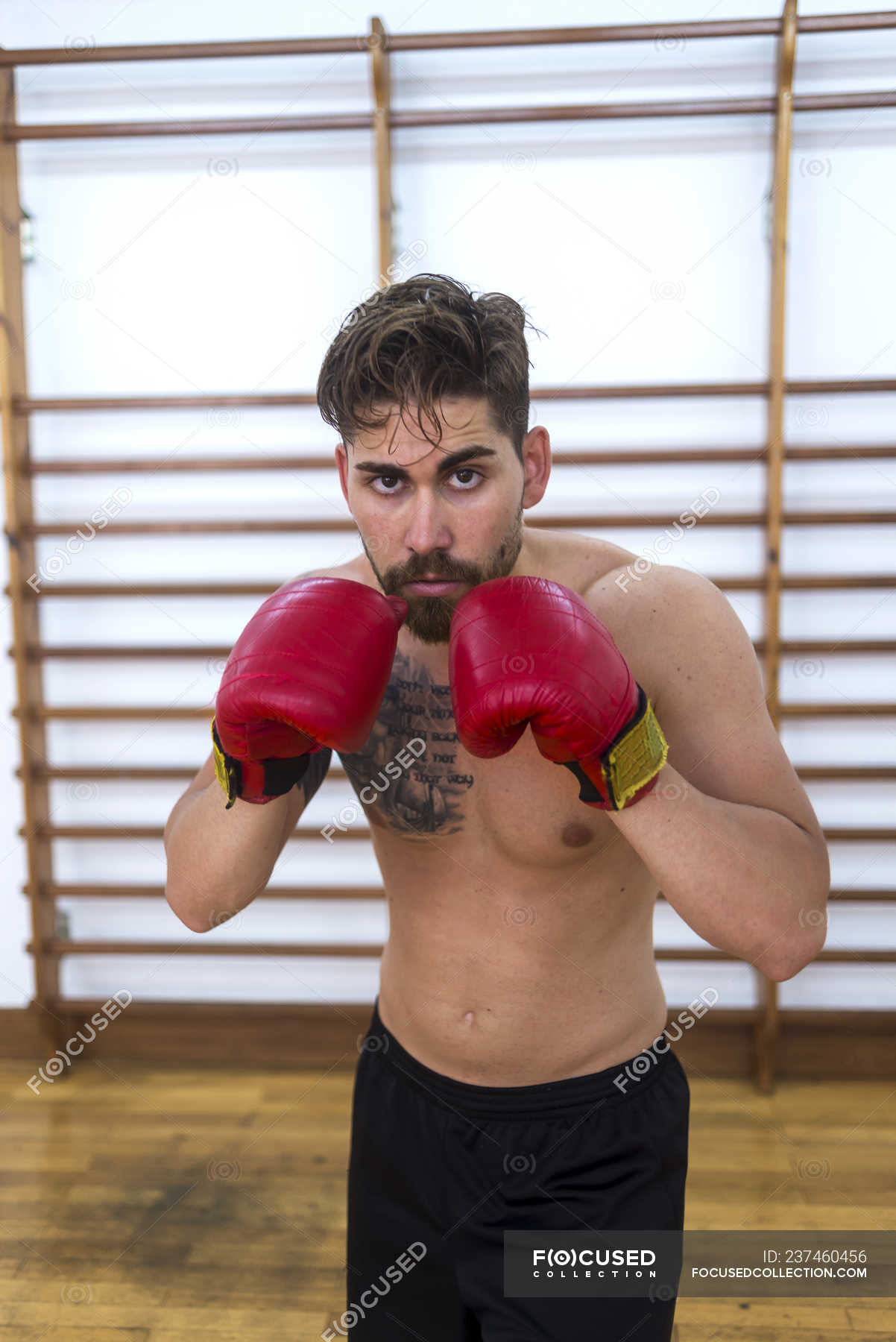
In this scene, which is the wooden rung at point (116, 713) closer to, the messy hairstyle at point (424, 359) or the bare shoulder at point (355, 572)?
the bare shoulder at point (355, 572)

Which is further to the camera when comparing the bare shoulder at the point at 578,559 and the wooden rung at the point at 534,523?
the wooden rung at the point at 534,523

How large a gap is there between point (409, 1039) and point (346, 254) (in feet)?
7.27

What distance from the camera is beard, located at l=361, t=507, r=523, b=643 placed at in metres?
1.19

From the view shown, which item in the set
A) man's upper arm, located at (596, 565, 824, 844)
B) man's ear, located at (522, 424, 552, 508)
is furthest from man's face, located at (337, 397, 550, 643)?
man's upper arm, located at (596, 565, 824, 844)

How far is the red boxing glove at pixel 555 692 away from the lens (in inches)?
40.5

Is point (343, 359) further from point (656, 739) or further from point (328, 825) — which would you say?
point (328, 825)

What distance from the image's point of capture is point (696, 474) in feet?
9.23

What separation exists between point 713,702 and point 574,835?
25 cm

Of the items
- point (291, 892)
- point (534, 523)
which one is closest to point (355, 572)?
point (534, 523)

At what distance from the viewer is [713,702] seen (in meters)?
1.22

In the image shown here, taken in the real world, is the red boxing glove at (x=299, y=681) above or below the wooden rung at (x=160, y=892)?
above

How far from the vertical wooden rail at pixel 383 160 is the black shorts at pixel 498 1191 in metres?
2.10

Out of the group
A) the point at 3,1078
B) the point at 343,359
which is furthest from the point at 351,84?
the point at 3,1078

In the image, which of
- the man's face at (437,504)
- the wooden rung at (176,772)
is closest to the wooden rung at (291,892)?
the wooden rung at (176,772)
